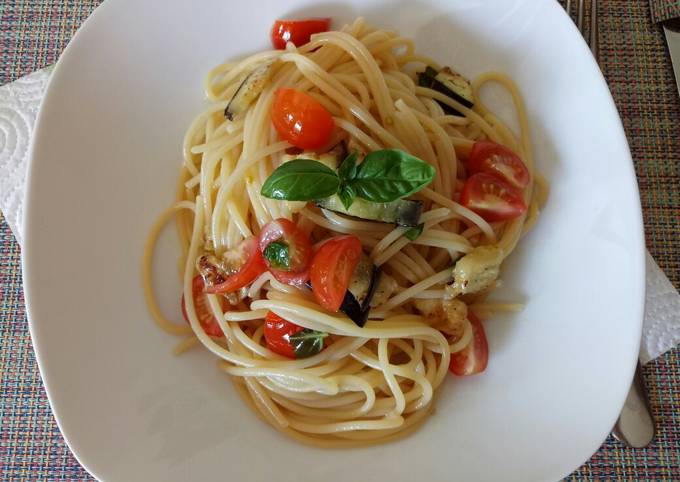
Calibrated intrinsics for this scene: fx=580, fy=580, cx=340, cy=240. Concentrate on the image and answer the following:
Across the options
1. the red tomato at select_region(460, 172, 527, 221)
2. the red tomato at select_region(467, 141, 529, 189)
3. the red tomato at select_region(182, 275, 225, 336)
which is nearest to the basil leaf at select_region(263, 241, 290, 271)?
the red tomato at select_region(182, 275, 225, 336)

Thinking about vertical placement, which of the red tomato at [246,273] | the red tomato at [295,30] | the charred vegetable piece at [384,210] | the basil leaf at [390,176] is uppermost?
the red tomato at [295,30]

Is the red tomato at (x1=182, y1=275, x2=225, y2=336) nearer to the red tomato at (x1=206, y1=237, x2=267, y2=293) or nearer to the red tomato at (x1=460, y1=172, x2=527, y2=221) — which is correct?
the red tomato at (x1=206, y1=237, x2=267, y2=293)

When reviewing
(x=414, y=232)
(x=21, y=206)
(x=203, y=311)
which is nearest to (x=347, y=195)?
(x=414, y=232)

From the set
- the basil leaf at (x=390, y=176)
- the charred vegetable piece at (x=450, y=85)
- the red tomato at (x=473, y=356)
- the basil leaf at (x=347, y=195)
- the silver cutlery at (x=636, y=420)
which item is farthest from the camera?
the charred vegetable piece at (x=450, y=85)

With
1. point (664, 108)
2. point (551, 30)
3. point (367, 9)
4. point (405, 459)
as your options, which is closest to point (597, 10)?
point (664, 108)

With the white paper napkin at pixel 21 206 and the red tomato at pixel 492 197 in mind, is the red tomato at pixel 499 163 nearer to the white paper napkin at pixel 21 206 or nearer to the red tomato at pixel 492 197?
the red tomato at pixel 492 197

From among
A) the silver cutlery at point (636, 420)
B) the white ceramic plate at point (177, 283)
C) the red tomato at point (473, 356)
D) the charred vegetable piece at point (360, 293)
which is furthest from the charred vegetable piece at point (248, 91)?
the silver cutlery at point (636, 420)
